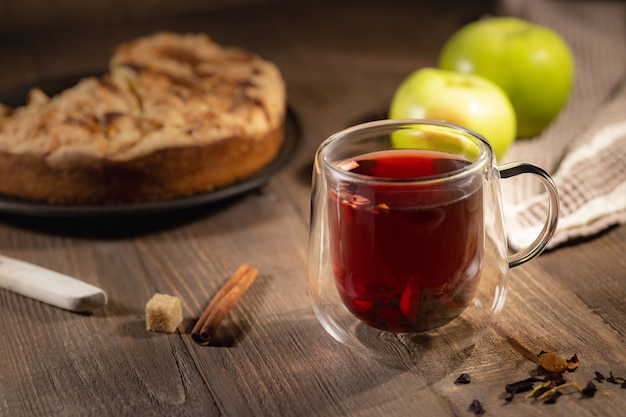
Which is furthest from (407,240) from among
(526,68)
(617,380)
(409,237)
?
(526,68)

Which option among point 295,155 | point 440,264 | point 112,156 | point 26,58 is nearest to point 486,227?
point 440,264

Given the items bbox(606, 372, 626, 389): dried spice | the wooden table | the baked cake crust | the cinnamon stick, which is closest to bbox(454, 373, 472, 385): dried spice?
the wooden table

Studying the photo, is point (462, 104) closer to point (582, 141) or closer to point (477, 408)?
point (582, 141)

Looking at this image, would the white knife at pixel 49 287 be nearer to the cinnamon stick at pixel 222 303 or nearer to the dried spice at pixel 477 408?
the cinnamon stick at pixel 222 303

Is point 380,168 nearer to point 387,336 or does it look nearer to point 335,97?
point 387,336

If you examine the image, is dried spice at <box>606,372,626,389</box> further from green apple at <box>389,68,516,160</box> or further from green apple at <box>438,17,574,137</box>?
green apple at <box>438,17,574,137</box>

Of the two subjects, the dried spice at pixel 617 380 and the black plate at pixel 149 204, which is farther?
the black plate at pixel 149 204

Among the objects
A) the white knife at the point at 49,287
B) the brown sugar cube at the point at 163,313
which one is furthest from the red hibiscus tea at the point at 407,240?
the white knife at the point at 49,287
